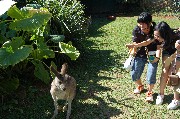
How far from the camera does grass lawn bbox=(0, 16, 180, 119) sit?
479 centimetres

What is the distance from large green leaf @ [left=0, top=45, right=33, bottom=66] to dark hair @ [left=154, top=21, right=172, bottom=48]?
1747 millimetres

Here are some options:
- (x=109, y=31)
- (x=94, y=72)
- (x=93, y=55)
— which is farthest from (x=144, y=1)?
(x=94, y=72)

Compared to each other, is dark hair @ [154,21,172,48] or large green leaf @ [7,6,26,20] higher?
large green leaf @ [7,6,26,20]

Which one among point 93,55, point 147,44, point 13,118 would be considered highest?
point 147,44

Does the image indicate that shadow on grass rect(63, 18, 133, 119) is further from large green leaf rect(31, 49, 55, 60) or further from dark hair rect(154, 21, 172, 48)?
dark hair rect(154, 21, 172, 48)

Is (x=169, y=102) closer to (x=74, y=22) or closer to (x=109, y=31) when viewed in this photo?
(x=74, y=22)

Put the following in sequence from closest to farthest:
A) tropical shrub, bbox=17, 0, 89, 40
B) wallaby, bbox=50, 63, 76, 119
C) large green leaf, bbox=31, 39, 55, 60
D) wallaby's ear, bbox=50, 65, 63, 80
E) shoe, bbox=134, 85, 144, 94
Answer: wallaby's ear, bbox=50, 65, 63, 80
wallaby, bbox=50, 63, 76, 119
large green leaf, bbox=31, 39, 55, 60
shoe, bbox=134, 85, 144, 94
tropical shrub, bbox=17, 0, 89, 40

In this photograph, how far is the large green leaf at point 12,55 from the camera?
14.2ft

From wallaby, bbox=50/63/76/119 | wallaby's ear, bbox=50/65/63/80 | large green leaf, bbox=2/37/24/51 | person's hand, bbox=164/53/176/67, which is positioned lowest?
wallaby, bbox=50/63/76/119

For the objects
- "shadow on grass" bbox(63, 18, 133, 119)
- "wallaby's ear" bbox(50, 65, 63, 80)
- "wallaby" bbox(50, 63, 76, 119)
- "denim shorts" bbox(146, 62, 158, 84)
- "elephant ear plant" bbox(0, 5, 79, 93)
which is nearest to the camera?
"wallaby's ear" bbox(50, 65, 63, 80)

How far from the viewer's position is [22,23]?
15.8ft

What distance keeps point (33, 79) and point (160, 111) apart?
2.21 m

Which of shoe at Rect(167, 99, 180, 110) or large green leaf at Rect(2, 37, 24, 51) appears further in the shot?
shoe at Rect(167, 99, 180, 110)

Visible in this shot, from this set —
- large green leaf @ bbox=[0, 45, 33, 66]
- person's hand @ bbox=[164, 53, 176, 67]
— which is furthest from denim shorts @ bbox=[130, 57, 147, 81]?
large green leaf @ bbox=[0, 45, 33, 66]
